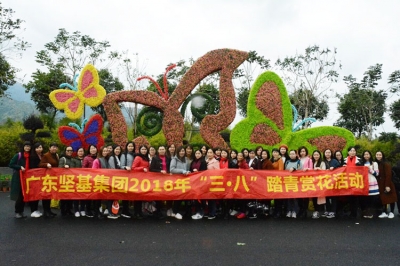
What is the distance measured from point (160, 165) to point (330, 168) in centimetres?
325

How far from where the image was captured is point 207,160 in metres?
6.91

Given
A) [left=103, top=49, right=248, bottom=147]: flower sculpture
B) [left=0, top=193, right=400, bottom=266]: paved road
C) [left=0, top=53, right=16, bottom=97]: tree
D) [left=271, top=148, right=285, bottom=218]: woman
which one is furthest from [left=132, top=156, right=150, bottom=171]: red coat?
[left=0, top=53, right=16, bottom=97]: tree

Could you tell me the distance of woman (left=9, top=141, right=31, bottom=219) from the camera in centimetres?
652

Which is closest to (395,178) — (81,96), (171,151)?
(171,151)

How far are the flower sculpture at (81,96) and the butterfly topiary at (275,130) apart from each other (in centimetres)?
437

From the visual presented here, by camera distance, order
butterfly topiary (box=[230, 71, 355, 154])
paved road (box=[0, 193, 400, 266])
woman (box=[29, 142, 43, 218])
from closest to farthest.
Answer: paved road (box=[0, 193, 400, 266])
woman (box=[29, 142, 43, 218])
butterfly topiary (box=[230, 71, 355, 154])

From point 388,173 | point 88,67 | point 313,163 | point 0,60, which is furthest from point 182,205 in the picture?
point 0,60

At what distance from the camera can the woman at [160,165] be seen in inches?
259

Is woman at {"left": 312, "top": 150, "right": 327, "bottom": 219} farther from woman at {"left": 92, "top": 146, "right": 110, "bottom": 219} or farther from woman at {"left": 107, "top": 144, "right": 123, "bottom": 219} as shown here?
woman at {"left": 92, "top": 146, "right": 110, "bottom": 219}

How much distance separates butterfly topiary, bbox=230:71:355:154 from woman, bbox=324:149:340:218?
3.16 meters

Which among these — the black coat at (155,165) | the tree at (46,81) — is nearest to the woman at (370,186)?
the black coat at (155,165)

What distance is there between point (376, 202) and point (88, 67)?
863cm

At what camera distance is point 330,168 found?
21.7 ft

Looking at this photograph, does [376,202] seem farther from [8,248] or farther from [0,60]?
[0,60]
